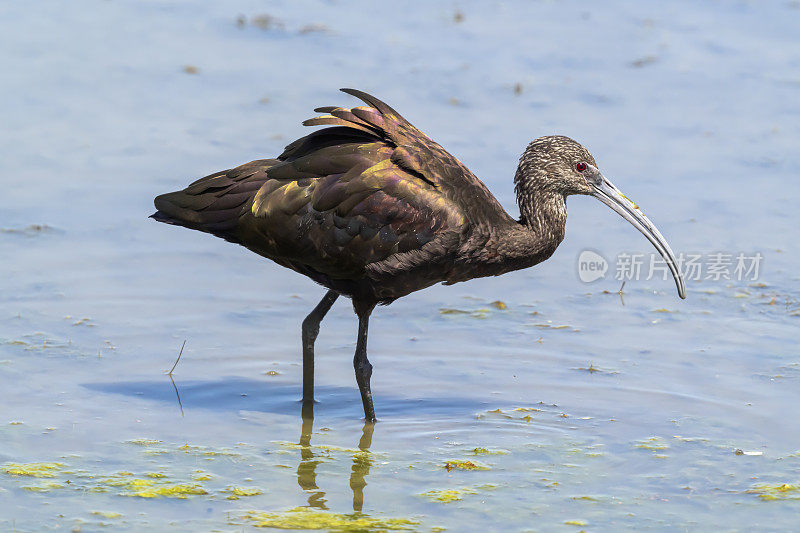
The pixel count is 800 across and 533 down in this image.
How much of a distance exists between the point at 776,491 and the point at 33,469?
380 centimetres

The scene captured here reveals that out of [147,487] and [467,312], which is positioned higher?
[467,312]

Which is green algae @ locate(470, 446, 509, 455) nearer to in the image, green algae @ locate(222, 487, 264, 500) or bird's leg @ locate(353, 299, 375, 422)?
bird's leg @ locate(353, 299, 375, 422)

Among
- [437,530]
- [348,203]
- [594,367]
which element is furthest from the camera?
[594,367]

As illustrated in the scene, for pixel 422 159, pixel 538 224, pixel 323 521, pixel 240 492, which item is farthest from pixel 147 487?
pixel 538 224

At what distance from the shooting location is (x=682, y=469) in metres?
7.57

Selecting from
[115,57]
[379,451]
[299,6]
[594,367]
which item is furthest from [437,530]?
[299,6]

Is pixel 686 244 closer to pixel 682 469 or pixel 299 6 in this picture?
pixel 682 469

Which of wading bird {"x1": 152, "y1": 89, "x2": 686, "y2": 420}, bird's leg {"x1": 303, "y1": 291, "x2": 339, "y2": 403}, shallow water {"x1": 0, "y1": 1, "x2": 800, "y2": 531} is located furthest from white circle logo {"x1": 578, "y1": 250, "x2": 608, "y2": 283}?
bird's leg {"x1": 303, "y1": 291, "x2": 339, "y2": 403}

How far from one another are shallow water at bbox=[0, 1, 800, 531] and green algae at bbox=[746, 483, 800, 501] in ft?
0.04

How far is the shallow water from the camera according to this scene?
23.7 feet

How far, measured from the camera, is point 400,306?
391 inches

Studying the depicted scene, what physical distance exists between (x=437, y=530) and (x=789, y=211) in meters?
5.86

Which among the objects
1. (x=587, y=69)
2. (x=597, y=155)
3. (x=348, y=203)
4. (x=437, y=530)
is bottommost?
(x=437, y=530)

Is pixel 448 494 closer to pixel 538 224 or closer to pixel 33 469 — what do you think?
pixel 538 224
